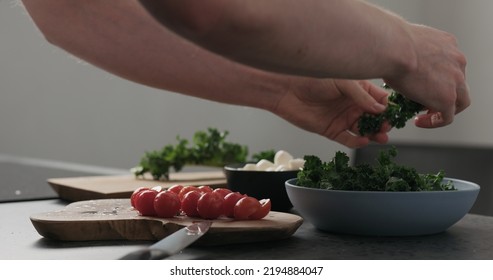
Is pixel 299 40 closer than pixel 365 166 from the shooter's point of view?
Yes

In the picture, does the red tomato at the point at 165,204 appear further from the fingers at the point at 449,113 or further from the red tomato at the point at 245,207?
the fingers at the point at 449,113

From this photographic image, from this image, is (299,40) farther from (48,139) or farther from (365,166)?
(48,139)

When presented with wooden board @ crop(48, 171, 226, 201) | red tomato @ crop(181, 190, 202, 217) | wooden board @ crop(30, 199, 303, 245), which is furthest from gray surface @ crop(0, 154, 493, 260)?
wooden board @ crop(48, 171, 226, 201)

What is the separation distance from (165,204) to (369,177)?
36 cm

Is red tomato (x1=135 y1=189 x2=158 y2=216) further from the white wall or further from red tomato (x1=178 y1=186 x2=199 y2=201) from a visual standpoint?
the white wall

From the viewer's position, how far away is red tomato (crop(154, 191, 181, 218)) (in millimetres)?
1382

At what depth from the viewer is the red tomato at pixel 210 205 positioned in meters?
1.36

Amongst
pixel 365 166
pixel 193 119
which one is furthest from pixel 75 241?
pixel 193 119

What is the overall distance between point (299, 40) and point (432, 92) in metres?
0.35

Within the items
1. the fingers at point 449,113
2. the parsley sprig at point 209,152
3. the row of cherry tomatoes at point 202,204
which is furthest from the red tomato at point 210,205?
the parsley sprig at point 209,152

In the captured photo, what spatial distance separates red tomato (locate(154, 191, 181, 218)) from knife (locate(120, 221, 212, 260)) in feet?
0.31

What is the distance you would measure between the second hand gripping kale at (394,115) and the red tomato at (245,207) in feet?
1.49

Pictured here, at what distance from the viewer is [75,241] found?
1.35 meters

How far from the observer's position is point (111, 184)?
2096mm
